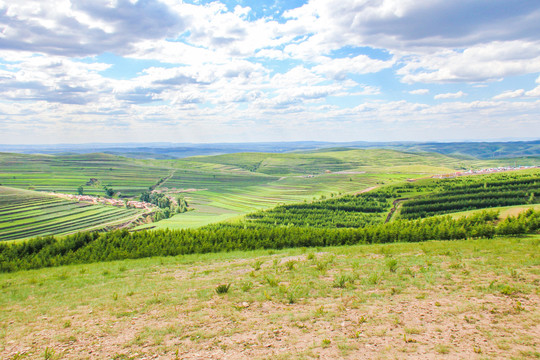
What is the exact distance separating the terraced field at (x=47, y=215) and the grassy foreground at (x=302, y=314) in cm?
12140

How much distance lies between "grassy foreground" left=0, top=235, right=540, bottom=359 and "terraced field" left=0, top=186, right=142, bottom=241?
121402 millimetres

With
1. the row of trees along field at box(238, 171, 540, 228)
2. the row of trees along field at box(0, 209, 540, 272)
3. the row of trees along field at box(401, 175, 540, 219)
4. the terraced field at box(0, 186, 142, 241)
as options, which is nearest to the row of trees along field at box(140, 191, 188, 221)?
the terraced field at box(0, 186, 142, 241)

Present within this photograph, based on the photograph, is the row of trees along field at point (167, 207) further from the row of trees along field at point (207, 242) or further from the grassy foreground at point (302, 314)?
the grassy foreground at point (302, 314)

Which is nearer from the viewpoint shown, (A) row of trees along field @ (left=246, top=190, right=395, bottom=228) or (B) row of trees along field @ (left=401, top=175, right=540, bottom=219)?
(B) row of trees along field @ (left=401, top=175, right=540, bottom=219)

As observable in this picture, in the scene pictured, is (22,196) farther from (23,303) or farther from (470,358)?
(470,358)

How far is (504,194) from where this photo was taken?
120 metres

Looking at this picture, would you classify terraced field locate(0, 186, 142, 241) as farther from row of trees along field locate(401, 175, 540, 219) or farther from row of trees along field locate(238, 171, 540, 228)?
row of trees along field locate(401, 175, 540, 219)

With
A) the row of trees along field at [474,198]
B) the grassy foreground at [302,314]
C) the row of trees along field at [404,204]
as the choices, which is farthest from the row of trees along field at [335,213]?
the grassy foreground at [302,314]

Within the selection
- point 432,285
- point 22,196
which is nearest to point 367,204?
point 432,285

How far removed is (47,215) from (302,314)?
156 meters

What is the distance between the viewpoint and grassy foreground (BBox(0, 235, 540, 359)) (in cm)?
1163

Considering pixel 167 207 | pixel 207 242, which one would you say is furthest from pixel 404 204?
pixel 167 207

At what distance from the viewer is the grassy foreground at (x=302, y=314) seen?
11.6 m

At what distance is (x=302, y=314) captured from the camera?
14.5 meters
